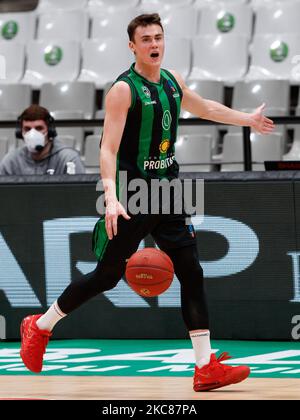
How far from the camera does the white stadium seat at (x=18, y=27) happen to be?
14602 millimetres

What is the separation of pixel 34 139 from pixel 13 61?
5.24 meters

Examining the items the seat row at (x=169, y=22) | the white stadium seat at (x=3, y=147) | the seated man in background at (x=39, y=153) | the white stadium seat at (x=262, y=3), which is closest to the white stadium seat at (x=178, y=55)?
the seat row at (x=169, y=22)

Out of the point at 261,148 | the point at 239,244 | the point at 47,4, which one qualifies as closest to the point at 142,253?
the point at 239,244

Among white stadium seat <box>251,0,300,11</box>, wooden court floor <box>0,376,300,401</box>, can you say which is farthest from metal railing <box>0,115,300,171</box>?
Result: white stadium seat <box>251,0,300,11</box>

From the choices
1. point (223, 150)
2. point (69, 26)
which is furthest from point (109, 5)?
point (223, 150)

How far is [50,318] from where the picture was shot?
6.16 m

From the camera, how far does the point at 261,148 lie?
11.4 m

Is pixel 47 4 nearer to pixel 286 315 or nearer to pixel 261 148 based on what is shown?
pixel 261 148

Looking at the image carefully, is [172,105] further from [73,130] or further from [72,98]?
[72,98]

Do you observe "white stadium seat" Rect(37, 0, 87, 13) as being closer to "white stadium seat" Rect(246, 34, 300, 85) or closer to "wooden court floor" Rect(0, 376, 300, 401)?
"white stadium seat" Rect(246, 34, 300, 85)

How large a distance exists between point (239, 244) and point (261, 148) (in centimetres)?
317

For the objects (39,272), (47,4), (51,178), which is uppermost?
(47,4)

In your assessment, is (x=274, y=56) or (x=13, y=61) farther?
(x=13, y=61)

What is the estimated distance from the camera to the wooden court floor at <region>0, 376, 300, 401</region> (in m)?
5.48
